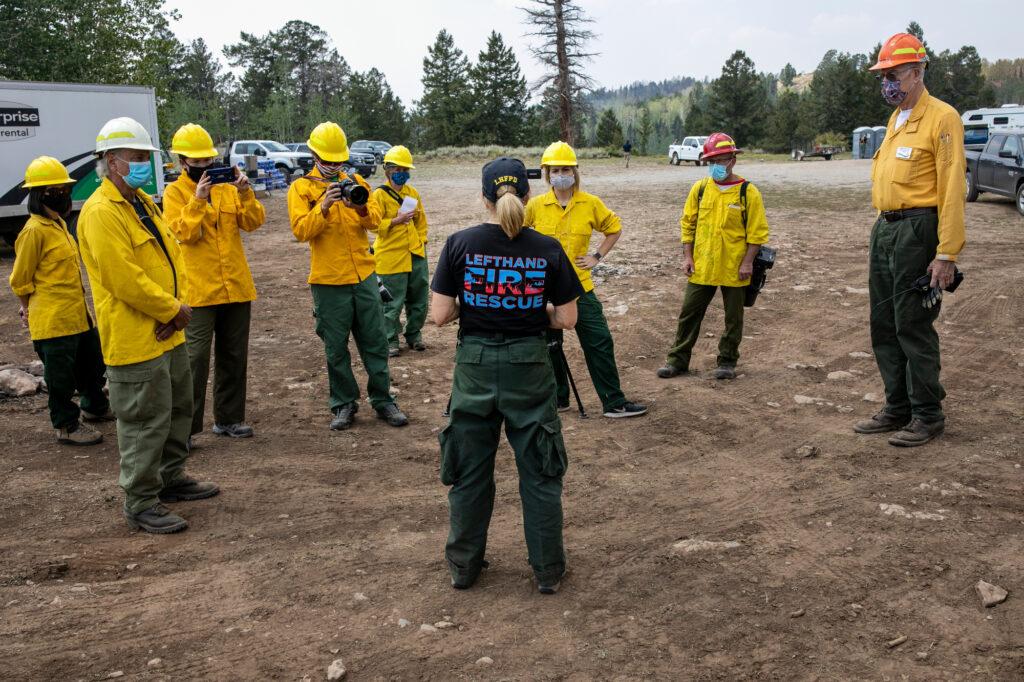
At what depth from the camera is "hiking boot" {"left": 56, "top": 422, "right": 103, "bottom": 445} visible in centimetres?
598

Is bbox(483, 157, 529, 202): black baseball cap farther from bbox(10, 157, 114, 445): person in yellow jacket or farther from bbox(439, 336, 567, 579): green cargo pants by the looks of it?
bbox(10, 157, 114, 445): person in yellow jacket

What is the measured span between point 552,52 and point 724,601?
50045mm

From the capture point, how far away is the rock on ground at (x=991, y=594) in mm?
3531

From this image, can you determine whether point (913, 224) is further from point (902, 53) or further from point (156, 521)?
point (156, 521)

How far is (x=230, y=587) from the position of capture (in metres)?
3.96

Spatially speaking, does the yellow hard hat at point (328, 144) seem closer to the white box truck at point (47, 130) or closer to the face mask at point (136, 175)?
the face mask at point (136, 175)

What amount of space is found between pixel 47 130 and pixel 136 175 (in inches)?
546

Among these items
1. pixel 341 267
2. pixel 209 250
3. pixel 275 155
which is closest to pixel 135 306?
pixel 209 250

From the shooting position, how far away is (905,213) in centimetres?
532

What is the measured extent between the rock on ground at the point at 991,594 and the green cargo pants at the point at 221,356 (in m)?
4.50

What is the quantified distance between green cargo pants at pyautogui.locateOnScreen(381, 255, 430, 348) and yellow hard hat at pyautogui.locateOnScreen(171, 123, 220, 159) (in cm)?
289

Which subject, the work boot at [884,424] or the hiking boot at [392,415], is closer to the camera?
the work boot at [884,424]

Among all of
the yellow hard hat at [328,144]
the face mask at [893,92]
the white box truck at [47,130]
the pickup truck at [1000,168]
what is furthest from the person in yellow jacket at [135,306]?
the pickup truck at [1000,168]

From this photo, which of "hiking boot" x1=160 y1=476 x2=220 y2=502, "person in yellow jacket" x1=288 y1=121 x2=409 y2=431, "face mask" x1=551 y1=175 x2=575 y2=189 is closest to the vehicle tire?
"face mask" x1=551 y1=175 x2=575 y2=189
